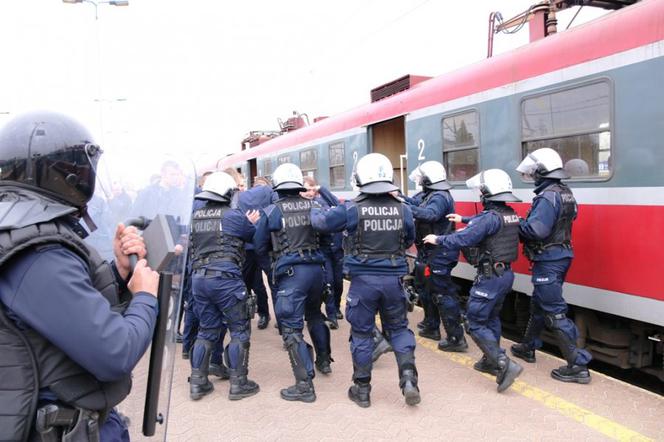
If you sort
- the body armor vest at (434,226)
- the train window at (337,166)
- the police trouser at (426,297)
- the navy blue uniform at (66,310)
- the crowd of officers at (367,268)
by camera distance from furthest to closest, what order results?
the train window at (337,166), the police trouser at (426,297), the body armor vest at (434,226), the crowd of officers at (367,268), the navy blue uniform at (66,310)

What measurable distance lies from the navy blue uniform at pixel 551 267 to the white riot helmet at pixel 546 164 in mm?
70

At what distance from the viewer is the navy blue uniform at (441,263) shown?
4.75 metres

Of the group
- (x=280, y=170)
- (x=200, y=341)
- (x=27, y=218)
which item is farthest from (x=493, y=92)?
(x=27, y=218)

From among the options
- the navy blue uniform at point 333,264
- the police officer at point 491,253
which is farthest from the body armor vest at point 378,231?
the navy blue uniform at point 333,264

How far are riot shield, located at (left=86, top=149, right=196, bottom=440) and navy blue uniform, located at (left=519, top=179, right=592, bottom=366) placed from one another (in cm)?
304

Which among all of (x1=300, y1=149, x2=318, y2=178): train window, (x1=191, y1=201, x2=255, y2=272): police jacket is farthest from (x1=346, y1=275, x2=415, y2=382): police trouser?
(x1=300, y1=149, x2=318, y2=178): train window

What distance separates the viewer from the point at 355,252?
373 cm

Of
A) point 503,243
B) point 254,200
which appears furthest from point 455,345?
point 254,200

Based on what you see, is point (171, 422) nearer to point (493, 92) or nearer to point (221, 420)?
point (221, 420)

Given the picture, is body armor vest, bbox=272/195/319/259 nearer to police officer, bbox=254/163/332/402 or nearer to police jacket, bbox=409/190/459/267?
police officer, bbox=254/163/332/402

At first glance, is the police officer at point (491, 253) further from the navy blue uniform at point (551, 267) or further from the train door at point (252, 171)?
the train door at point (252, 171)

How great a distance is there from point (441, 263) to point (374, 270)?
140 cm

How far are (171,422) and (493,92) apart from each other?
4.28 meters

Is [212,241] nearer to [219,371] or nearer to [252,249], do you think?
[219,371]
